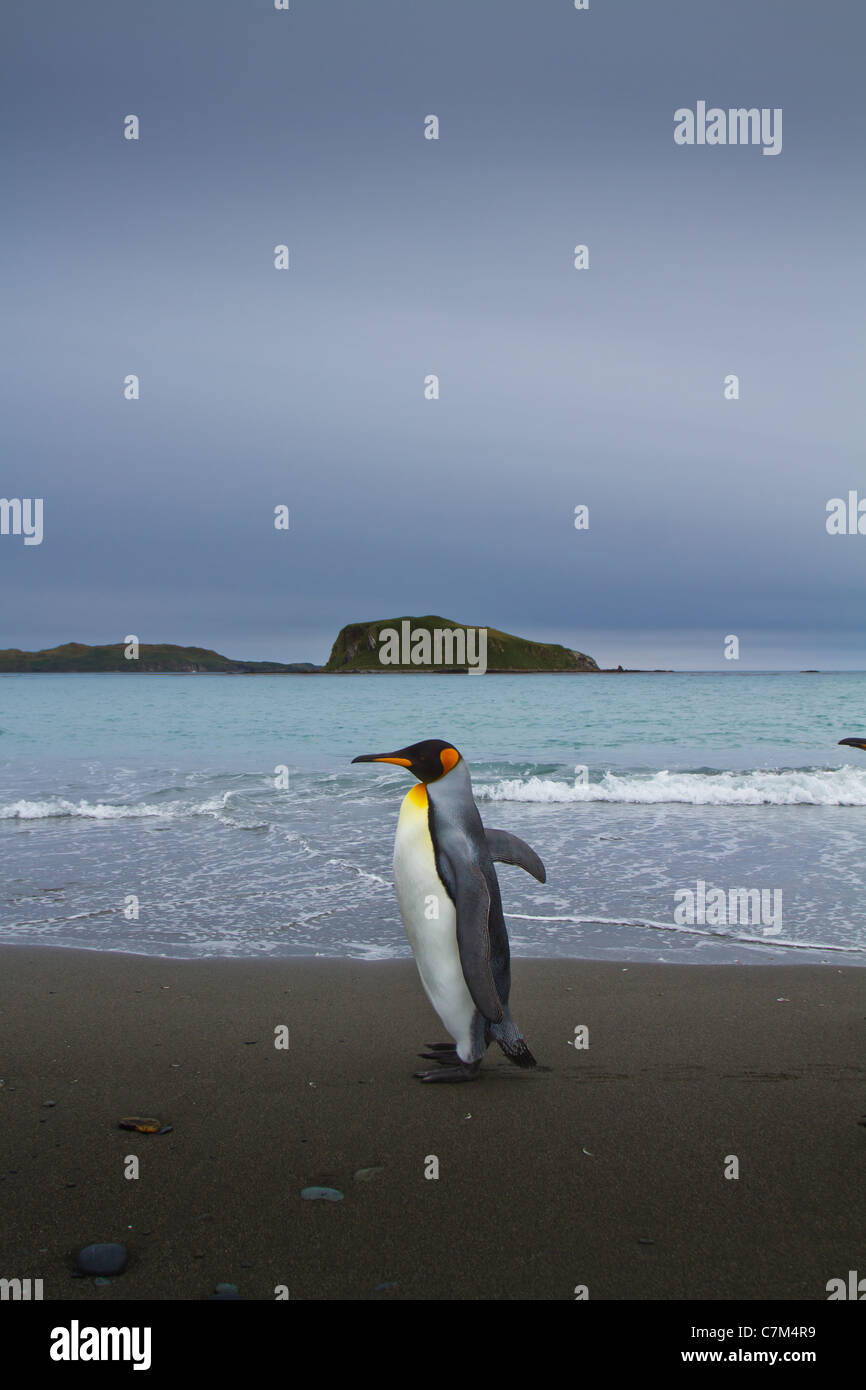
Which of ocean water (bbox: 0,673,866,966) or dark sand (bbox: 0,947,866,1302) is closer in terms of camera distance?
dark sand (bbox: 0,947,866,1302)

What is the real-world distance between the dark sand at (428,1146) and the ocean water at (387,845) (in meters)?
1.47

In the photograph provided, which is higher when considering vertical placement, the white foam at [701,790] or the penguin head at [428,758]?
the penguin head at [428,758]

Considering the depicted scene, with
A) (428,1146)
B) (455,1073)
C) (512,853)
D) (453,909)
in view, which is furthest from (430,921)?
(428,1146)

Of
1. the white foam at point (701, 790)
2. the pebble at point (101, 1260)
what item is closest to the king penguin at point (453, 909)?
the pebble at point (101, 1260)

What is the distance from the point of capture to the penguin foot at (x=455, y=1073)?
3.74 meters

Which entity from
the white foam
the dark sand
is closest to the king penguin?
the dark sand

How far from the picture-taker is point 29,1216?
8.84 feet

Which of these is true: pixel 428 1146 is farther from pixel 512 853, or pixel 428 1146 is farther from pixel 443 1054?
pixel 512 853

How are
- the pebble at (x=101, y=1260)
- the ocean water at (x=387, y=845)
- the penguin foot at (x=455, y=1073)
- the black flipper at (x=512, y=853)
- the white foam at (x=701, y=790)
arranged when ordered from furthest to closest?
1. the white foam at (x=701, y=790)
2. the ocean water at (x=387, y=845)
3. the black flipper at (x=512, y=853)
4. the penguin foot at (x=455, y=1073)
5. the pebble at (x=101, y=1260)

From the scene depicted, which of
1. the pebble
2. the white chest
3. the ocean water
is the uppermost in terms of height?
the white chest

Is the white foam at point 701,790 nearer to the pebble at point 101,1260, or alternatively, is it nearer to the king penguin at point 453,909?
the king penguin at point 453,909

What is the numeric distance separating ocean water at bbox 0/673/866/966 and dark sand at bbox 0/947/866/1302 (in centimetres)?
147

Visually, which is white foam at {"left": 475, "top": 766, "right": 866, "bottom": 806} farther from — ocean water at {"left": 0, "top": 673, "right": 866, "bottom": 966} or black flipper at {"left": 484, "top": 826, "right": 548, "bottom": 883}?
black flipper at {"left": 484, "top": 826, "right": 548, "bottom": 883}

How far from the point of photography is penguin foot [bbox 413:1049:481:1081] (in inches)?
147
